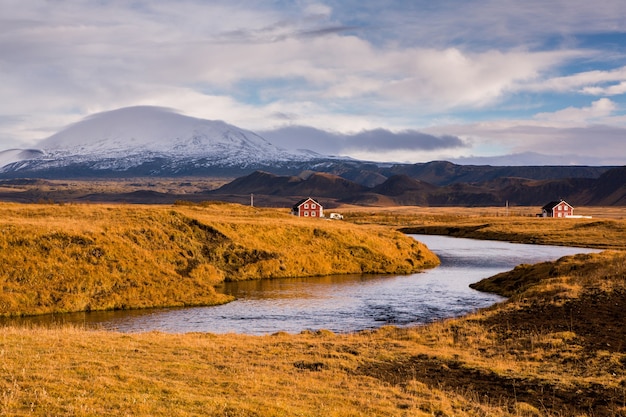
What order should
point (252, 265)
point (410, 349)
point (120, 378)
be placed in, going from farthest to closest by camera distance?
1. point (252, 265)
2. point (410, 349)
3. point (120, 378)

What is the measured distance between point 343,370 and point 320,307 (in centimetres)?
2230

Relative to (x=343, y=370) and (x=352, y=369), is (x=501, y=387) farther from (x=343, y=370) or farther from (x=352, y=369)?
(x=343, y=370)

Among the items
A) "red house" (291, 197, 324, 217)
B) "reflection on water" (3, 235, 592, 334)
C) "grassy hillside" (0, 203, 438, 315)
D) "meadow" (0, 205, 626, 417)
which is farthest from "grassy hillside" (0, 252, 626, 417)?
"red house" (291, 197, 324, 217)

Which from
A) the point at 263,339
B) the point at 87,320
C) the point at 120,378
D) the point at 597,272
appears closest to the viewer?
the point at 120,378

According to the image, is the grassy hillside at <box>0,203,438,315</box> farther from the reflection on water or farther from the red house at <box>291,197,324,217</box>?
the red house at <box>291,197,324,217</box>

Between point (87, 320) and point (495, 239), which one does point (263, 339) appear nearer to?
point (87, 320)

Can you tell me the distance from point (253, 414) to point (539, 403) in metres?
9.63

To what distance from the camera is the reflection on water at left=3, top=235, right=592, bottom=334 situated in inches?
1497

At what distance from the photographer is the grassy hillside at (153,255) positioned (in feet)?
139

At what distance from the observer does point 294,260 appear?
62.6 meters

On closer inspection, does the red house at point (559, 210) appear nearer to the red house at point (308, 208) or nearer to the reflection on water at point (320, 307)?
the red house at point (308, 208)

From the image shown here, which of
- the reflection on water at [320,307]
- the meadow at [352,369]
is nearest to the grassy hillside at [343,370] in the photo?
the meadow at [352,369]

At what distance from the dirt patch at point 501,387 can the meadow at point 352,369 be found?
2.1 inches

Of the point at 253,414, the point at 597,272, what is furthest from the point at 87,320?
the point at 597,272
